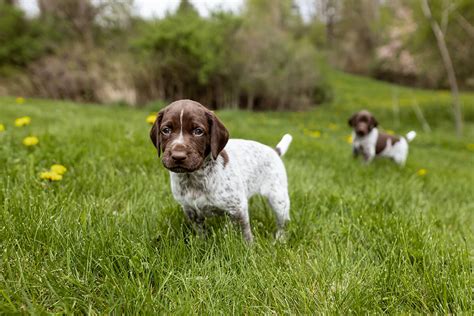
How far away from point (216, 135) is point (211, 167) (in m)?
0.28

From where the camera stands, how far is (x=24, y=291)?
5.32ft

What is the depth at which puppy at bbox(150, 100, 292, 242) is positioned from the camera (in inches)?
79.0

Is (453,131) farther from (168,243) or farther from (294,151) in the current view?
(168,243)

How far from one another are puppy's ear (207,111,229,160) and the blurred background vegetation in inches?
449

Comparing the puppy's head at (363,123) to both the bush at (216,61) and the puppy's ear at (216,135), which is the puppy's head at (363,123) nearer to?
the puppy's ear at (216,135)

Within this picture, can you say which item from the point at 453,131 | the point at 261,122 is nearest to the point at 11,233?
the point at 261,122

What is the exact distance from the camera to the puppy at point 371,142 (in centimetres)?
604

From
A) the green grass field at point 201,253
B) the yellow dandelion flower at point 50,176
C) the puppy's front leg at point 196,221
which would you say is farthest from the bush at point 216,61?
the puppy's front leg at point 196,221

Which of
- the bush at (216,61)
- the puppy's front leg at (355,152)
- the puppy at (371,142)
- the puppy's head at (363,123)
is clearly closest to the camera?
the puppy's head at (363,123)

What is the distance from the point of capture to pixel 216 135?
6.84ft

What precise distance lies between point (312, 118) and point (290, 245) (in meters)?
12.1

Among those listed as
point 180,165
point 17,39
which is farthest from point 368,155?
point 17,39

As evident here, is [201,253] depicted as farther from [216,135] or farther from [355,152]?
[355,152]

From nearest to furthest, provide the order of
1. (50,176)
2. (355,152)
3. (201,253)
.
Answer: (201,253), (50,176), (355,152)
